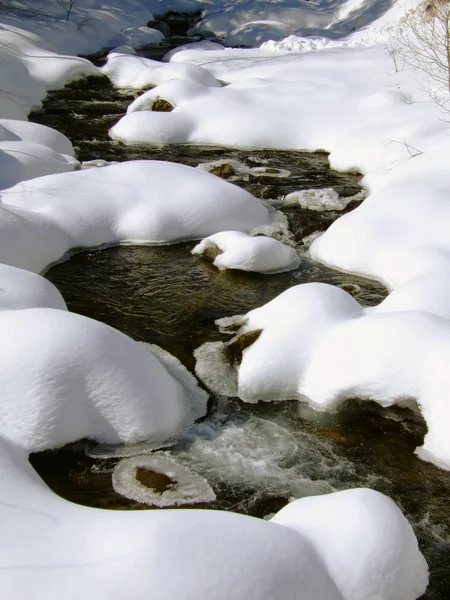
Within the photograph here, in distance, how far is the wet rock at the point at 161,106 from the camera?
37.9ft

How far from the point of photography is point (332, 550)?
121 inches

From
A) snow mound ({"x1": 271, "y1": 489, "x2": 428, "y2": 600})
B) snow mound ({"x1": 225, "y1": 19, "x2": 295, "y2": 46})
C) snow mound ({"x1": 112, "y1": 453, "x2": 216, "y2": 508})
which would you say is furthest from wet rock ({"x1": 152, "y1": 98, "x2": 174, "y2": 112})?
snow mound ({"x1": 225, "y1": 19, "x2": 295, "y2": 46})

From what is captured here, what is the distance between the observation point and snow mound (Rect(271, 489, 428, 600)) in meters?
3.05

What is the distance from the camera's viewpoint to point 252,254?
262 inches

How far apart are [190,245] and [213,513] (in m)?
4.57

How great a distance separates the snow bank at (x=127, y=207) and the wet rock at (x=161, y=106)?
12.4 feet

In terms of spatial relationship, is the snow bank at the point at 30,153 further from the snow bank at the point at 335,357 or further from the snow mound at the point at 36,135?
the snow bank at the point at 335,357

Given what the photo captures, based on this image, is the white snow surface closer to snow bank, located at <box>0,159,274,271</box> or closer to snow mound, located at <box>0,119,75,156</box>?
snow mound, located at <box>0,119,75,156</box>

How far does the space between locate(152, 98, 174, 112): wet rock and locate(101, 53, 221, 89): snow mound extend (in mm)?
1515

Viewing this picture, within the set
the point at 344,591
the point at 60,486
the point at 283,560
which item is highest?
the point at 283,560

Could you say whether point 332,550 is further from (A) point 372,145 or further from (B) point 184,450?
(A) point 372,145

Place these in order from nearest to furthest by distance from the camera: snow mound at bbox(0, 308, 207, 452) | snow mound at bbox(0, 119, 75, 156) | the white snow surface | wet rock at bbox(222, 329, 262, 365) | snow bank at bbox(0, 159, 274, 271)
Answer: snow mound at bbox(0, 308, 207, 452)
wet rock at bbox(222, 329, 262, 365)
snow bank at bbox(0, 159, 274, 271)
snow mound at bbox(0, 119, 75, 156)
the white snow surface

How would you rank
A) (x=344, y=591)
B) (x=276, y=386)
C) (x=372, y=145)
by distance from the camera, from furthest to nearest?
(x=372, y=145) → (x=276, y=386) → (x=344, y=591)

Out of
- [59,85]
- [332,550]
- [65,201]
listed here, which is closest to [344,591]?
[332,550]
